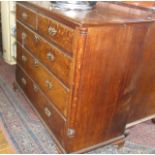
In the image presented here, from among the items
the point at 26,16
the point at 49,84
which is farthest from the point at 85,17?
the point at 26,16

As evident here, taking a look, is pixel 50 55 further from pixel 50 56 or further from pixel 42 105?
pixel 42 105

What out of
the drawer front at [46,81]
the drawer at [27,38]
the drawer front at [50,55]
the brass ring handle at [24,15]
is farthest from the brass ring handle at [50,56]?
the brass ring handle at [24,15]

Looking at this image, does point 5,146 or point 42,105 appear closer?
point 5,146

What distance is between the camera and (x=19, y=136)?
173 cm

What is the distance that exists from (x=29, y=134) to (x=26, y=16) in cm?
94

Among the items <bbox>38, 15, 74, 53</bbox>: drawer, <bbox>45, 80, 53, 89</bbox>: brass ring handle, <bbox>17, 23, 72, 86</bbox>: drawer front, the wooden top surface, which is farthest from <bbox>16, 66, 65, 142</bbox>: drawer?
the wooden top surface

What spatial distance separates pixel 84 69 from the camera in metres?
1.23

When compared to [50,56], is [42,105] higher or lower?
lower

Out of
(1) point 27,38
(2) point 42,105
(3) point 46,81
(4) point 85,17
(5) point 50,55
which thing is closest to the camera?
(4) point 85,17

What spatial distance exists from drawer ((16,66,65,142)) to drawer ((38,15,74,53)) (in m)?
0.47

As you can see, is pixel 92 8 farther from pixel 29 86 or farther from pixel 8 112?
pixel 8 112

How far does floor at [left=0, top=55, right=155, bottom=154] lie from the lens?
1.64 m

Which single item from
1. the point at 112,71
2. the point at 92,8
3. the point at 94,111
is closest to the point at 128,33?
the point at 112,71

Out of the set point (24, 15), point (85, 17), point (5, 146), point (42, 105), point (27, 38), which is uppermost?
point (85, 17)
